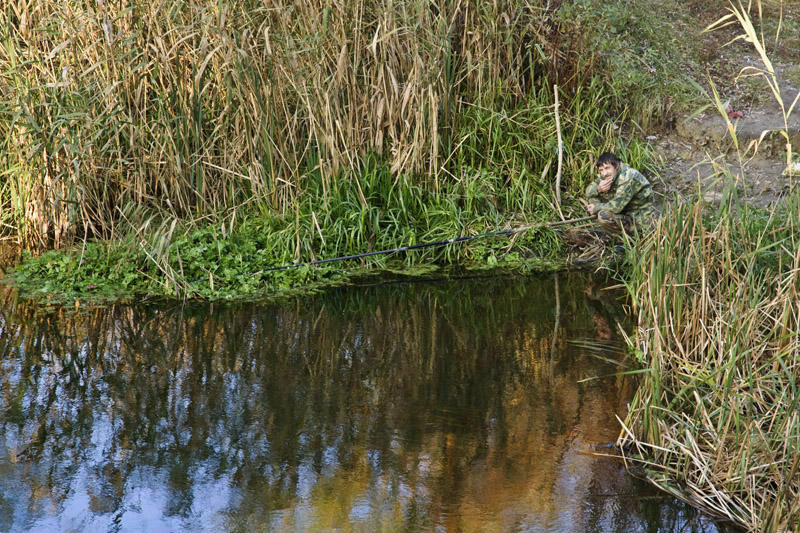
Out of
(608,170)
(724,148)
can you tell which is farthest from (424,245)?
(724,148)

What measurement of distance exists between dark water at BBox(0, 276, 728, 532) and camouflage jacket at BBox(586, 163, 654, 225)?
88 centimetres

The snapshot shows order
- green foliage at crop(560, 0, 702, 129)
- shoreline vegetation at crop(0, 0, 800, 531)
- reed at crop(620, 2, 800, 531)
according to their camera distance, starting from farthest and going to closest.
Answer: green foliage at crop(560, 0, 702, 129), shoreline vegetation at crop(0, 0, 800, 531), reed at crop(620, 2, 800, 531)

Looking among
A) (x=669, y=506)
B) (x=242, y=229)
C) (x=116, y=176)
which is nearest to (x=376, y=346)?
(x=242, y=229)

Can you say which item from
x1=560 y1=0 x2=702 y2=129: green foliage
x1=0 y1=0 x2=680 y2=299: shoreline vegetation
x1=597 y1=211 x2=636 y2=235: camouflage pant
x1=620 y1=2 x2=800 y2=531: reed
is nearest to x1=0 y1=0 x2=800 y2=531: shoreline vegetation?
x1=0 y1=0 x2=680 y2=299: shoreline vegetation

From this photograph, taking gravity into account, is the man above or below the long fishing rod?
above

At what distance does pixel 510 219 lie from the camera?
22.1ft

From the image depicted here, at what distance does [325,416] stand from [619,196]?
3417mm

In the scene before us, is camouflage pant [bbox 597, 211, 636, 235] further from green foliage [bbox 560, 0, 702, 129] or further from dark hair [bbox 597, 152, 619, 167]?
green foliage [bbox 560, 0, 702, 129]

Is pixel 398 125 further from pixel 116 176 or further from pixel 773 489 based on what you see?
pixel 773 489

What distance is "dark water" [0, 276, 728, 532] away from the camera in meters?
3.21

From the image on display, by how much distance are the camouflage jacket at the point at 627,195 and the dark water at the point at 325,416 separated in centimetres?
88

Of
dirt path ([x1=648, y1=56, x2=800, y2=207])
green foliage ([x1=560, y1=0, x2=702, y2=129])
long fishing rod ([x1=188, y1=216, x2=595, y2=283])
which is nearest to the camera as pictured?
long fishing rod ([x1=188, y1=216, x2=595, y2=283])

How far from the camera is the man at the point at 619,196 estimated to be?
637cm

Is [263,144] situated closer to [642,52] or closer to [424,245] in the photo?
[424,245]
